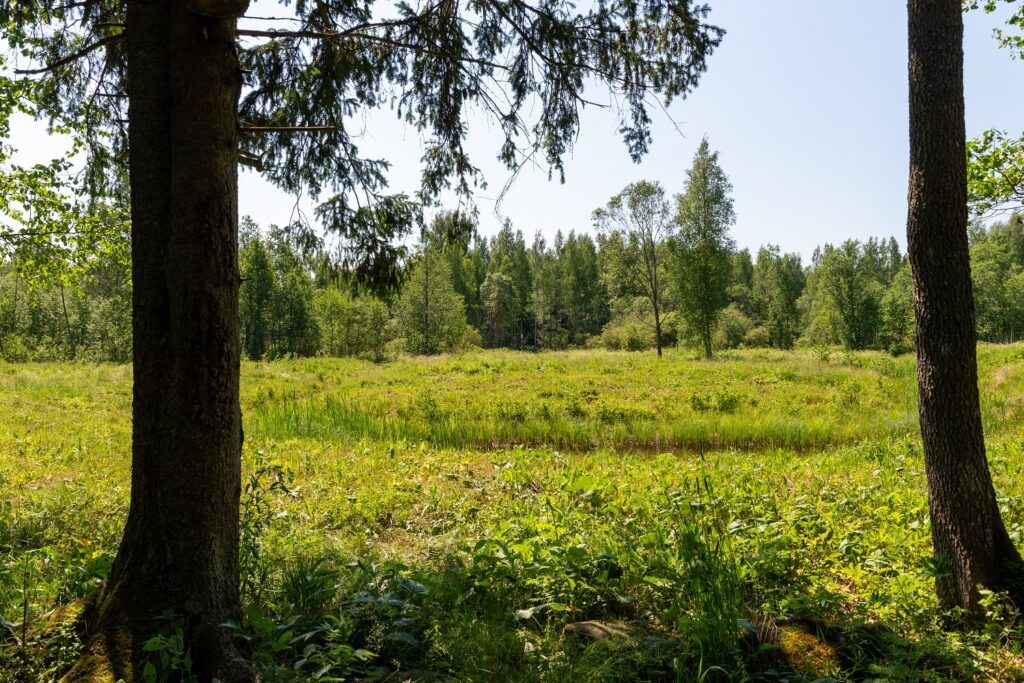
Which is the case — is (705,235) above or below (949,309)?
above

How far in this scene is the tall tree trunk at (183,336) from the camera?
2773mm

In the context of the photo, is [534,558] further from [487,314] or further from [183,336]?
[487,314]

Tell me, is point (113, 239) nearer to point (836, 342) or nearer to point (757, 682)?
point (757, 682)

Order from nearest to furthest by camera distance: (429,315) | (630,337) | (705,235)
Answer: (705,235) < (429,315) < (630,337)

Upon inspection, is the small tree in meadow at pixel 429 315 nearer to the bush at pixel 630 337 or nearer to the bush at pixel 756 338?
the bush at pixel 630 337

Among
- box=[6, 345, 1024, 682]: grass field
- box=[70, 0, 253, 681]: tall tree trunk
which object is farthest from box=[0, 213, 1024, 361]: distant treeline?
box=[70, 0, 253, 681]: tall tree trunk

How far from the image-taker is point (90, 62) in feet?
16.6

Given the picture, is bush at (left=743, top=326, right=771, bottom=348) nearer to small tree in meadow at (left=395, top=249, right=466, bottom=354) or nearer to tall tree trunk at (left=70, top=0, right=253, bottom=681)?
small tree in meadow at (left=395, top=249, right=466, bottom=354)

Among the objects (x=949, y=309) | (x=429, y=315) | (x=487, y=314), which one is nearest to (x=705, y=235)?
(x=429, y=315)

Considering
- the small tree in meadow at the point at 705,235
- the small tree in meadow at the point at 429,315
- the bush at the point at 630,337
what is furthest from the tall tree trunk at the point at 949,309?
the bush at the point at 630,337

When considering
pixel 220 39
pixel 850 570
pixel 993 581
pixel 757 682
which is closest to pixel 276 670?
pixel 757 682

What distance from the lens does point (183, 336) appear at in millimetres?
2803

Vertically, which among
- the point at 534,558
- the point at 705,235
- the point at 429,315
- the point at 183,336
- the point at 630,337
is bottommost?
the point at 534,558

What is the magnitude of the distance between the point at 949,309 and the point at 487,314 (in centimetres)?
6319
